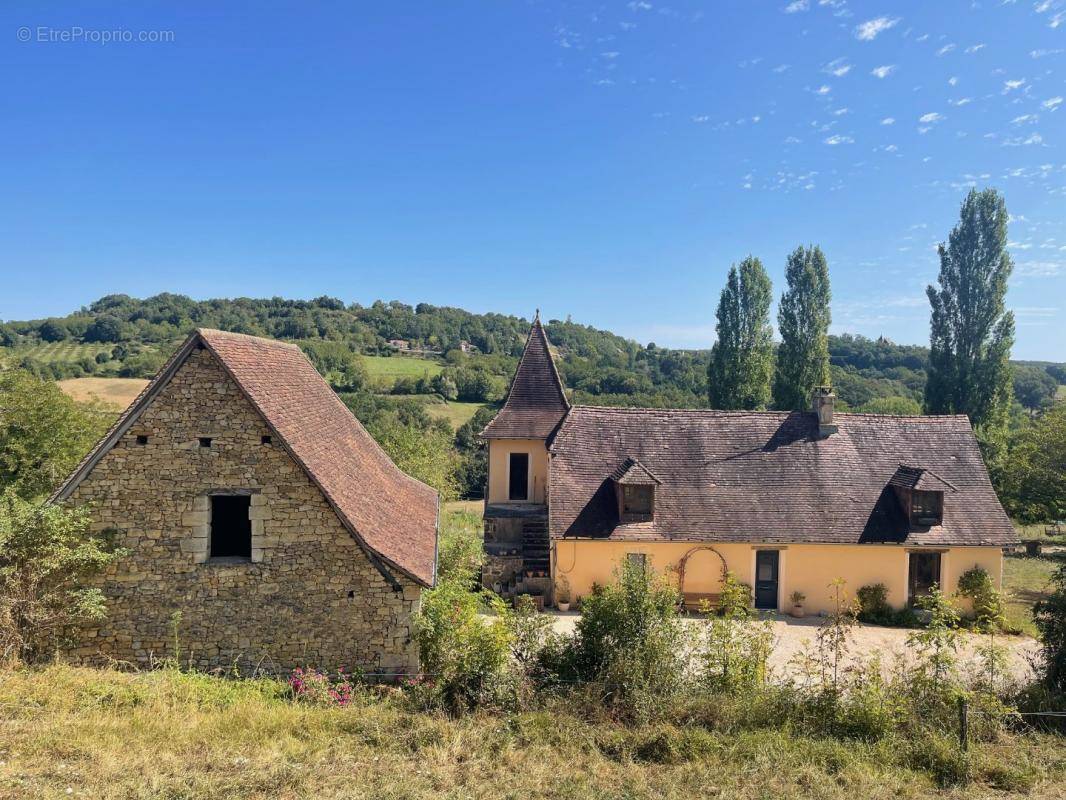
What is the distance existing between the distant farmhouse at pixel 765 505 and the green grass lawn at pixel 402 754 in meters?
8.72

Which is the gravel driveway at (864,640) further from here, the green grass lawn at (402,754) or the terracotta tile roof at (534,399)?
the terracotta tile roof at (534,399)

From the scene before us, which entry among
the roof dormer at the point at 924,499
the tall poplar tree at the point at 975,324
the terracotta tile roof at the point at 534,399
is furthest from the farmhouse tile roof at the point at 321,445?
the tall poplar tree at the point at 975,324

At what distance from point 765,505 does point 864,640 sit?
183 inches

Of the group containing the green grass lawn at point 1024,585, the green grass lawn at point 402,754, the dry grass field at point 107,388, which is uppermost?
the dry grass field at point 107,388

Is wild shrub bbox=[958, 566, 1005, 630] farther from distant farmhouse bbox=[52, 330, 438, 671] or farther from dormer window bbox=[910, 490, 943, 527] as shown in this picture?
distant farmhouse bbox=[52, 330, 438, 671]

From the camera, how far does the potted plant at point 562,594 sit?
1764cm

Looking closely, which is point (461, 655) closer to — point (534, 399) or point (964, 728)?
point (964, 728)

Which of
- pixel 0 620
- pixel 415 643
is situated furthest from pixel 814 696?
pixel 0 620

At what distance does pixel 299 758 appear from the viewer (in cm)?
777

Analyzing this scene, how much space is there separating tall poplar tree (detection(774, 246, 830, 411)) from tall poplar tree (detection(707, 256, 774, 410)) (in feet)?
3.74

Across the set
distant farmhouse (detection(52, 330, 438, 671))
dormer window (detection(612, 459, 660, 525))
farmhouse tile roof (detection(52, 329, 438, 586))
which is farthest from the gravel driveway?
distant farmhouse (detection(52, 330, 438, 671))

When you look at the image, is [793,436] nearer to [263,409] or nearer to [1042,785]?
[1042,785]

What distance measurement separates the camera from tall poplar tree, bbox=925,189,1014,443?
3097cm

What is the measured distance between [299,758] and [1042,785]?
1078 cm
